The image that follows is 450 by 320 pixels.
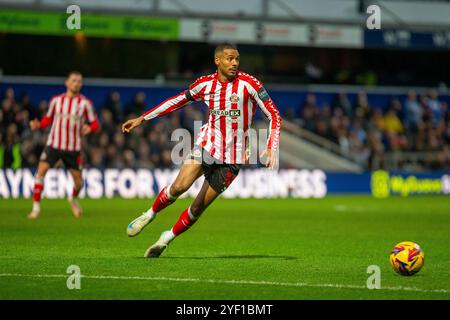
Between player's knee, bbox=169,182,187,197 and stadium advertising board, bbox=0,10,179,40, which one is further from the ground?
stadium advertising board, bbox=0,10,179,40

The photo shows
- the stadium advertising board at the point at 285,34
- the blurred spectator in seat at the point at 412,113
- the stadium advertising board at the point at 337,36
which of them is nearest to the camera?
the stadium advertising board at the point at 285,34

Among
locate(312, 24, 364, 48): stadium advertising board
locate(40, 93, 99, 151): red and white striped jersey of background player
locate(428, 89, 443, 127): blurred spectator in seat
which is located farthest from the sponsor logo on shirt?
locate(428, 89, 443, 127): blurred spectator in seat

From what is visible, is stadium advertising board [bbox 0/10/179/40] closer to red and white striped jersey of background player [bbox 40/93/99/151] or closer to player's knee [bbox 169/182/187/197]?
red and white striped jersey of background player [bbox 40/93/99/151]

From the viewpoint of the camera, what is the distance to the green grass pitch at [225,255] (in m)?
8.50

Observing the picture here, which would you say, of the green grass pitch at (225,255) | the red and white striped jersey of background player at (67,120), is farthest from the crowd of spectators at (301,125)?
the red and white striped jersey of background player at (67,120)

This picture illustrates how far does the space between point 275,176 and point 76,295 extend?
21126 mm

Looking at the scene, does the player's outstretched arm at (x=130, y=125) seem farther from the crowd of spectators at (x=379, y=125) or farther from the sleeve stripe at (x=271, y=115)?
the crowd of spectators at (x=379, y=125)

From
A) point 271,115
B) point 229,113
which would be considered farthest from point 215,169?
point 271,115

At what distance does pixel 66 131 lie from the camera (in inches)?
691

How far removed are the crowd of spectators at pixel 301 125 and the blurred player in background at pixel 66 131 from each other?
7.88m

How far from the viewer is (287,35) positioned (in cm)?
3122

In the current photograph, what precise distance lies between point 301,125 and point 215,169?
22605mm

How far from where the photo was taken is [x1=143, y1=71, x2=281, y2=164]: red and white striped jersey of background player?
1093 cm

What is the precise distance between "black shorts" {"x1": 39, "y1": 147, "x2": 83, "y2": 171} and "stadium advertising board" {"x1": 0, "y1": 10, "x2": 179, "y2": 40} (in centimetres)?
1068
